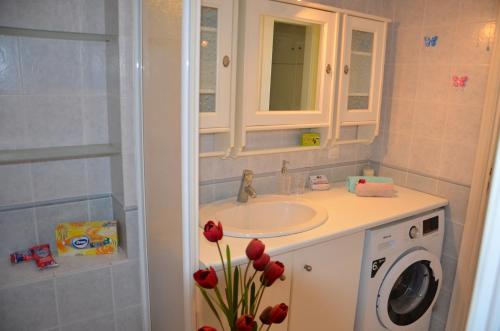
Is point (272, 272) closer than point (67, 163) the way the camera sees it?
Yes

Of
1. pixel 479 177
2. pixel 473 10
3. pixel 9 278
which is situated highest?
pixel 473 10

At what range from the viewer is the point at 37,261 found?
150cm

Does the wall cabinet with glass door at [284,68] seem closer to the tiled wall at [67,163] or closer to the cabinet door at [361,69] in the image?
the cabinet door at [361,69]

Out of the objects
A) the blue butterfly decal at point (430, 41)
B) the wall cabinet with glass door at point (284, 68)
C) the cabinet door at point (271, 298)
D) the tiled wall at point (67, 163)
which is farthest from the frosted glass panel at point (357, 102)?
the tiled wall at point (67, 163)

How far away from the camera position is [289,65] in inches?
74.3

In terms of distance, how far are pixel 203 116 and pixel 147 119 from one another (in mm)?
266

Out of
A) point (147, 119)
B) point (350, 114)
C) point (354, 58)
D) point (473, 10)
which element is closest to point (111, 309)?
point (147, 119)

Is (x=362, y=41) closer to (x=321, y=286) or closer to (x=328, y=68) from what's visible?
(x=328, y=68)

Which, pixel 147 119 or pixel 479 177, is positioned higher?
pixel 147 119

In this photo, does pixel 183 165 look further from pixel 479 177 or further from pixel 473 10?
pixel 473 10

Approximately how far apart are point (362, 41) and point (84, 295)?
6.21 ft

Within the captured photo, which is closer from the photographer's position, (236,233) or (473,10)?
(236,233)

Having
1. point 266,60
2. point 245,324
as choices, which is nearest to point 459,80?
point 266,60

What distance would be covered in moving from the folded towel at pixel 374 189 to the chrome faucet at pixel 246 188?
664mm
